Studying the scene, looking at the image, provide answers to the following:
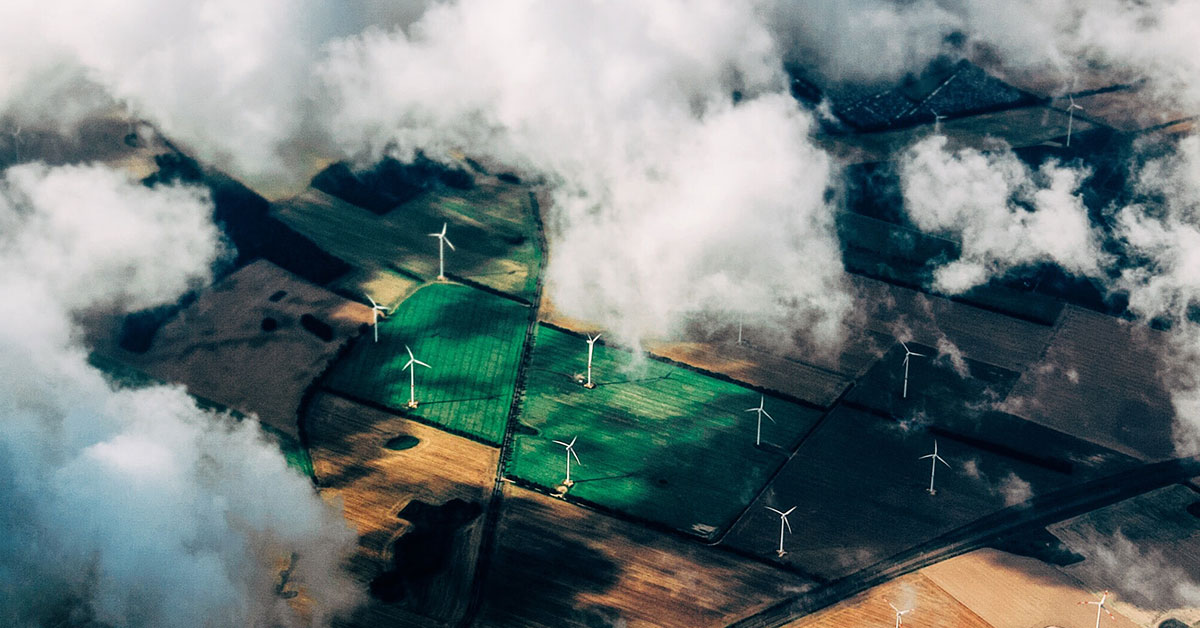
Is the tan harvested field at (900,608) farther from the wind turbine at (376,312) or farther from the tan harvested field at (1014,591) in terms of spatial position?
the wind turbine at (376,312)

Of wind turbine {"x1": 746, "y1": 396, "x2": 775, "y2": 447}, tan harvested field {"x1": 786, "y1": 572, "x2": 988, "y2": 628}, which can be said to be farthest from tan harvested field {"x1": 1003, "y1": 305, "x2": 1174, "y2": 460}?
tan harvested field {"x1": 786, "y1": 572, "x2": 988, "y2": 628}

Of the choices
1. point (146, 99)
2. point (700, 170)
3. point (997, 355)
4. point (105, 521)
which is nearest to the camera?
point (105, 521)

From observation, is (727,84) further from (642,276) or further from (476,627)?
(476,627)

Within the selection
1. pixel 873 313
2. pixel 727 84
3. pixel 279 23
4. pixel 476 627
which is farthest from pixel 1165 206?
pixel 279 23

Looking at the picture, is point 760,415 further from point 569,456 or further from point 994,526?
point 994,526

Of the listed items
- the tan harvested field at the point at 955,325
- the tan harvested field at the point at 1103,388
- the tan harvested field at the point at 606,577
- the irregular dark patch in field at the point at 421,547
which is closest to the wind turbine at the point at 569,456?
the tan harvested field at the point at 606,577

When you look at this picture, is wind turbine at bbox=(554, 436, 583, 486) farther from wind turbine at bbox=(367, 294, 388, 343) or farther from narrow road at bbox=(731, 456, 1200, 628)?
wind turbine at bbox=(367, 294, 388, 343)

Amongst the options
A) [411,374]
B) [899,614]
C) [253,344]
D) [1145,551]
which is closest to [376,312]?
[411,374]
